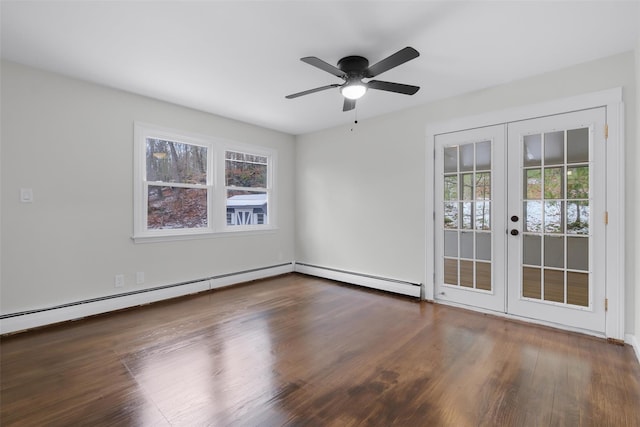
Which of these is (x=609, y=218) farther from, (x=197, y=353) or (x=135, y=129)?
(x=135, y=129)

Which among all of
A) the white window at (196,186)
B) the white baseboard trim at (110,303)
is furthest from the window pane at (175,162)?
the white baseboard trim at (110,303)

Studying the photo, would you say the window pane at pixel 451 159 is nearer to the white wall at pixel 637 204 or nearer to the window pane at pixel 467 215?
the window pane at pixel 467 215

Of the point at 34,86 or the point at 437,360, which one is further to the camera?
the point at 34,86

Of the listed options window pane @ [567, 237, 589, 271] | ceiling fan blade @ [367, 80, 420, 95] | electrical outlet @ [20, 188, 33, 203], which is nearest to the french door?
window pane @ [567, 237, 589, 271]

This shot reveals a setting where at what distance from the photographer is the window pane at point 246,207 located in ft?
15.8

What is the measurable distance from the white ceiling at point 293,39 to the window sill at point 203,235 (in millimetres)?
1803

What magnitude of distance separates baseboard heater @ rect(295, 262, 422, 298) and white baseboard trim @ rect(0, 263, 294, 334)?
3.01 ft

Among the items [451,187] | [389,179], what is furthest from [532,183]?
[389,179]

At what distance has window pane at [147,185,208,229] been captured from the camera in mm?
3928

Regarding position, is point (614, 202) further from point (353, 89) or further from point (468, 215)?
point (353, 89)

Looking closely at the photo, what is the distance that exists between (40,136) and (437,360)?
14.1ft

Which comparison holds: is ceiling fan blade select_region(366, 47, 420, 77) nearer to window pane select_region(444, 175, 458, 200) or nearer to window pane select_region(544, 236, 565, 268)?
window pane select_region(444, 175, 458, 200)

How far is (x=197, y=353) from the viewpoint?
252 cm

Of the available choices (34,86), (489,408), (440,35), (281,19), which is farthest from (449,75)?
(34,86)
